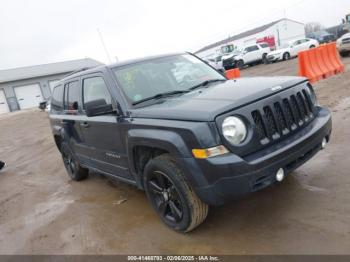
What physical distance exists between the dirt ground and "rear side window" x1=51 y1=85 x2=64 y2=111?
1489 mm

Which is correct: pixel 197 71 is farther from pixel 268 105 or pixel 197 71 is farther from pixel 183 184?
pixel 183 184

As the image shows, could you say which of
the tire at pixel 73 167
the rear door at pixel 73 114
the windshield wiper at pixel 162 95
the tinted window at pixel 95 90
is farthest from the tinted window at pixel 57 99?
the windshield wiper at pixel 162 95

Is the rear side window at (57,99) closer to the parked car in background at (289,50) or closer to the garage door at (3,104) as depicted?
the parked car in background at (289,50)

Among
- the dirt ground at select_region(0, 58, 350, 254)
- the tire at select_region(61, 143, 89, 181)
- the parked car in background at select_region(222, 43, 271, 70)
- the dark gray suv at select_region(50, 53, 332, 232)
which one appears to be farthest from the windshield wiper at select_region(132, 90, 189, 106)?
the parked car in background at select_region(222, 43, 271, 70)

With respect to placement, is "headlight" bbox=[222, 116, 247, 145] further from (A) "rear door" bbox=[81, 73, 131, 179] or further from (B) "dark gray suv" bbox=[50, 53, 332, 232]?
(A) "rear door" bbox=[81, 73, 131, 179]

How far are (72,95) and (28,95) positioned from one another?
35.3 meters

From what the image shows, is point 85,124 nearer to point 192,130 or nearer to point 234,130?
point 192,130

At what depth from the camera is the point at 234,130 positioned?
3006 millimetres

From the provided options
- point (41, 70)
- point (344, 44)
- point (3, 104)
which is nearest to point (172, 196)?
point (344, 44)

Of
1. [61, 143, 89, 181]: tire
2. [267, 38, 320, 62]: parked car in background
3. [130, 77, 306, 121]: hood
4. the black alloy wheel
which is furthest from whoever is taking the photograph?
[267, 38, 320, 62]: parked car in background

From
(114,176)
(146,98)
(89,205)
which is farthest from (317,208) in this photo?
(89,205)

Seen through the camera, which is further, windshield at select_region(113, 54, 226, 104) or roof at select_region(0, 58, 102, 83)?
roof at select_region(0, 58, 102, 83)

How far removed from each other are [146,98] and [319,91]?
7.26 metres

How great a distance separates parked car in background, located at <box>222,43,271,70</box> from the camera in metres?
27.7
